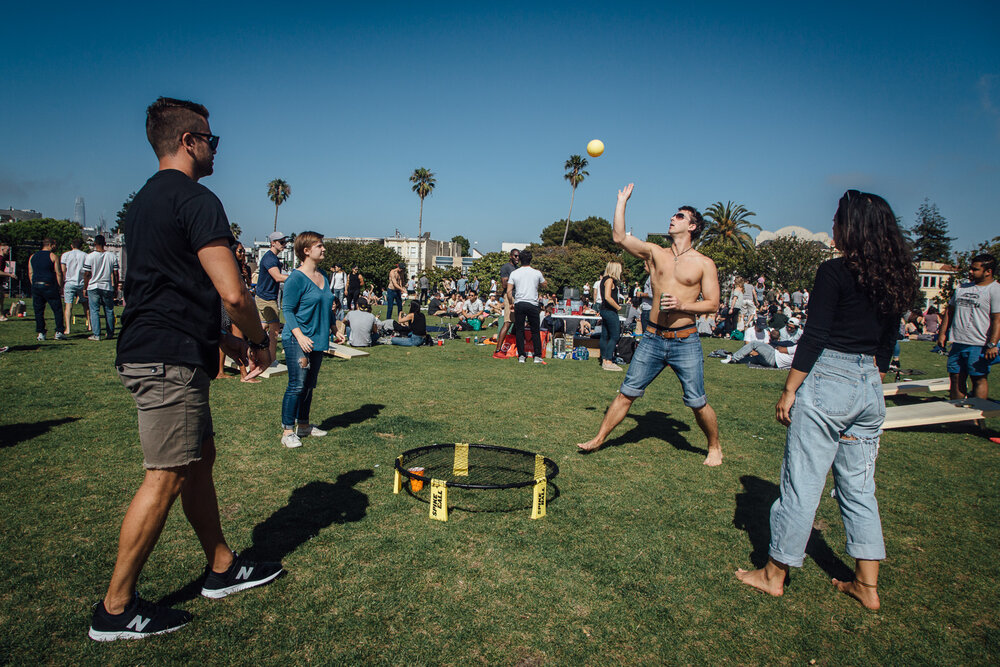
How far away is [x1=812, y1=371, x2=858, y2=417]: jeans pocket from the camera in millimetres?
3057

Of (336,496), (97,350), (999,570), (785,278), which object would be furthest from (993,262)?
(785,278)

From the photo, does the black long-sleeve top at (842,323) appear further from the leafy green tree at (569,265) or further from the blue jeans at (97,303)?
the leafy green tree at (569,265)

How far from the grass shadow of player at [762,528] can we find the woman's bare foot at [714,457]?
31 cm

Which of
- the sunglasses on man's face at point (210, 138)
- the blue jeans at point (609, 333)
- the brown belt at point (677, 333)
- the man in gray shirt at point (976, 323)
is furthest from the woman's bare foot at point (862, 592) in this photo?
the blue jeans at point (609, 333)

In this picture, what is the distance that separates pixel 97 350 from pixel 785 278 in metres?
49.9

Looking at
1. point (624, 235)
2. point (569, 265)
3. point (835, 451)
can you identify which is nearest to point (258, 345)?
point (835, 451)

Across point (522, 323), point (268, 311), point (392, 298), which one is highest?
point (392, 298)

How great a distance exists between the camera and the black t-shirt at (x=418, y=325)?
14.4 meters

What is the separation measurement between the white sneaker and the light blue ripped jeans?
4.37 metres

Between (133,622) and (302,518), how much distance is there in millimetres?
1403

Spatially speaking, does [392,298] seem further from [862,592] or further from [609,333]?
[862,592]

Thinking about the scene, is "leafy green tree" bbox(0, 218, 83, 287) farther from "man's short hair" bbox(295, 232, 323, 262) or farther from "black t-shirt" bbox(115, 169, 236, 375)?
"black t-shirt" bbox(115, 169, 236, 375)

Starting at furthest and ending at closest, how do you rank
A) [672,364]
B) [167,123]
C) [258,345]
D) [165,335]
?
[672,364] → [258,345] → [167,123] → [165,335]

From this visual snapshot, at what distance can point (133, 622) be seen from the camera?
2.60 metres
